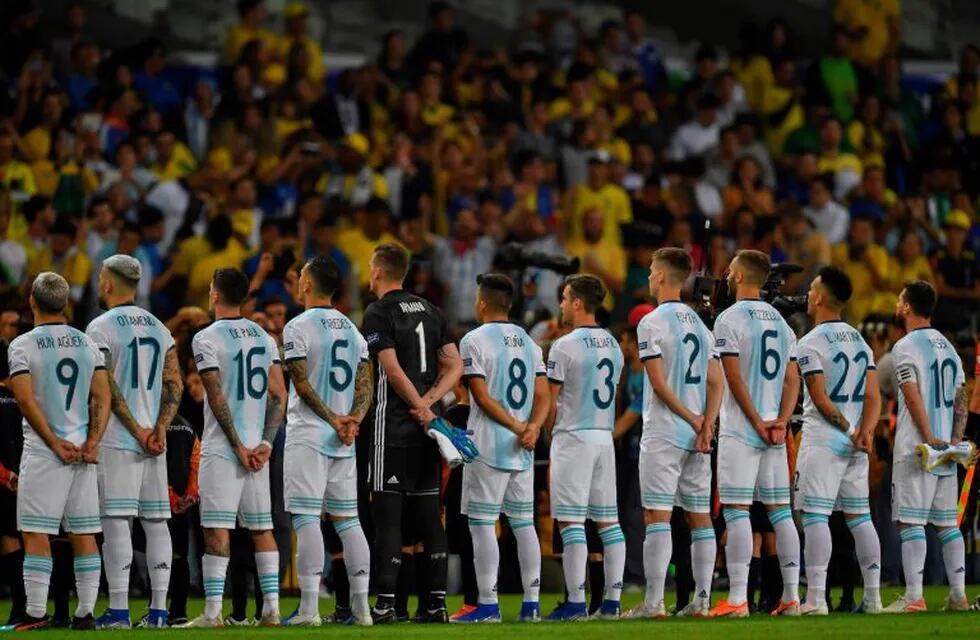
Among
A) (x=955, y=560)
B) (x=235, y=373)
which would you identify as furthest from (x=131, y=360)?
(x=955, y=560)

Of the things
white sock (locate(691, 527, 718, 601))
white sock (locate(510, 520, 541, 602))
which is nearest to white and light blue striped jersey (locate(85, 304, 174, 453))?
white sock (locate(510, 520, 541, 602))

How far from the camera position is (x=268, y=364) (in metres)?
13.7

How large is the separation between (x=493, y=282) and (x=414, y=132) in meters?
9.45

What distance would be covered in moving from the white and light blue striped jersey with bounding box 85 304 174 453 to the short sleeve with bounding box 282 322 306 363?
811 mm

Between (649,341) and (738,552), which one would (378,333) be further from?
(738,552)

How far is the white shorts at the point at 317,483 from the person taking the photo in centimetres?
1347

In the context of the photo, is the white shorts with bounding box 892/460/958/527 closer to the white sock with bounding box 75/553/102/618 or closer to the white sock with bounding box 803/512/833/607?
the white sock with bounding box 803/512/833/607

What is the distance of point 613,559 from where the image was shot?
46.4ft

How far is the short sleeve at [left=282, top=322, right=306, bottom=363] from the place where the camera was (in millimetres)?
13516

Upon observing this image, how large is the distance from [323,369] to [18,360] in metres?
1.97

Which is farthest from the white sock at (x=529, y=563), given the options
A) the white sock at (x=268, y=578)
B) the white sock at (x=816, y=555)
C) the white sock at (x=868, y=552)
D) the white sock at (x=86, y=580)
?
the white sock at (x=86, y=580)

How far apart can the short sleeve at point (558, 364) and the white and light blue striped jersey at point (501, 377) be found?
0.08m

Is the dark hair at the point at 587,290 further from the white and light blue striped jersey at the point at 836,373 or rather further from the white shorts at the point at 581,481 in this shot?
the white and light blue striped jersey at the point at 836,373

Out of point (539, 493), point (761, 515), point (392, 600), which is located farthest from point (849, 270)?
point (392, 600)
